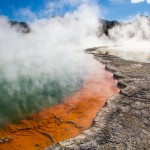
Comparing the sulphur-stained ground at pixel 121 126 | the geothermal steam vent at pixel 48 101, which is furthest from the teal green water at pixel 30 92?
the sulphur-stained ground at pixel 121 126

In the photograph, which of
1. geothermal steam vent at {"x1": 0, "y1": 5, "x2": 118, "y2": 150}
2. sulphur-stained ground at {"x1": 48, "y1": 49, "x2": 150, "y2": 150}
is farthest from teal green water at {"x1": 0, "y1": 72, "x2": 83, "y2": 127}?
sulphur-stained ground at {"x1": 48, "y1": 49, "x2": 150, "y2": 150}

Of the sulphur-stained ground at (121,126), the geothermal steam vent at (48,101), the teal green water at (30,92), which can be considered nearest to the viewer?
the sulphur-stained ground at (121,126)

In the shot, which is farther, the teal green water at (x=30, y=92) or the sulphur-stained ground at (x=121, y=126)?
the teal green water at (x=30, y=92)

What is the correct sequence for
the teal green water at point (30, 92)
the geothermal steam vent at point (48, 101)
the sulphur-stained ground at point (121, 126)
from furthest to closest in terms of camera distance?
the teal green water at point (30, 92)
the geothermal steam vent at point (48, 101)
the sulphur-stained ground at point (121, 126)

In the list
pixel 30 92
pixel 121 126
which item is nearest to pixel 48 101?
pixel 30 92

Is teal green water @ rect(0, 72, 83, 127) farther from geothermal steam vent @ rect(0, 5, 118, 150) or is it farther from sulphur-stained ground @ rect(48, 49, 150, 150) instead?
sulphur-stained ground @ rect(48, 49, 150, 150)

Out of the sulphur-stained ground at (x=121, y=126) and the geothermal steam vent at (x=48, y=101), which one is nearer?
the sulphur-stained ground at (x=121, y=126)

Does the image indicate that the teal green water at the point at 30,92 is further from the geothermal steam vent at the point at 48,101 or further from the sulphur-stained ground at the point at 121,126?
the sulphur-stained ground at the point at 121,126

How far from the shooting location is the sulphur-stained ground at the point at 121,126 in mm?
5055

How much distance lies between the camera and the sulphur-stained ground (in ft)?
16.6

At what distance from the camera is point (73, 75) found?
37.8 feet

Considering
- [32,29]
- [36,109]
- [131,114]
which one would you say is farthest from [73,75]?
[32,29]

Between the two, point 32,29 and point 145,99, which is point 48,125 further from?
point 32,29

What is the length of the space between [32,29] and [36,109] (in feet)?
98.8
